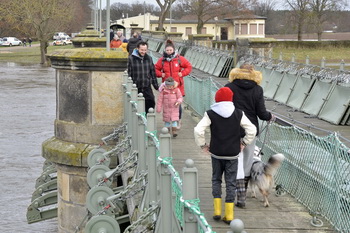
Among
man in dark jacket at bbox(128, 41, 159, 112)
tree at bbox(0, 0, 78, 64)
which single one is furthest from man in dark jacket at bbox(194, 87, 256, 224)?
tree at bbox(0, 0, 78, 64)

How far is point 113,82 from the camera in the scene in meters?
11.2

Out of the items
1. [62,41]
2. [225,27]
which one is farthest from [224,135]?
[225,27]

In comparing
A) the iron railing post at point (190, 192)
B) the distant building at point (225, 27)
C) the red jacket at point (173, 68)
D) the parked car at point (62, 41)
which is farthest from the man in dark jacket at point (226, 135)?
the parked car at point (62, 41)

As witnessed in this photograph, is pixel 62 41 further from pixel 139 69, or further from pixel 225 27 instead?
pixel 139 69

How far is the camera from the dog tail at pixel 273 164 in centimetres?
729

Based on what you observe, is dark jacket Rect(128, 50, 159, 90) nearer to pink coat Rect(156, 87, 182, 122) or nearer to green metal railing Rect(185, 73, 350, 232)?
pink coat Rect(156, 87, 182, 122)

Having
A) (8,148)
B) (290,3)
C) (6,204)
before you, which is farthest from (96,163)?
(290,3)

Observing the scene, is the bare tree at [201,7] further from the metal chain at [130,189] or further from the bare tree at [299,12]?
the metal chain at [130,189]

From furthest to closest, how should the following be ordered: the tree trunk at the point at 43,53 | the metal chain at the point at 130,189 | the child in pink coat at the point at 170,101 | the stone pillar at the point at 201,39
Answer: the tree trunk at the point at 43,53 < the stone pillar at the point at 201,39 < the child in pink coat at the point at 170,101 < the metal chain at the point at 130,189

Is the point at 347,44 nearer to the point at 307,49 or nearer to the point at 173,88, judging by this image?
the point at 307,49

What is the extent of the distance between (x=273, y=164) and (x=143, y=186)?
131cm

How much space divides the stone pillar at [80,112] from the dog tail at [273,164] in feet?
13.5

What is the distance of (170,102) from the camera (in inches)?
462

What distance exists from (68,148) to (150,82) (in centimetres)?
171
